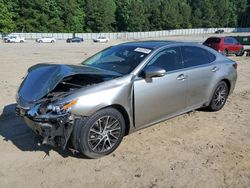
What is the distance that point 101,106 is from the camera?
3.75 metres

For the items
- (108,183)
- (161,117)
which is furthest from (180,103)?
(108,183)

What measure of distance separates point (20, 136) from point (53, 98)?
1.41 m

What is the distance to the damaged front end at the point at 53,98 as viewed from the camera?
3.54 m

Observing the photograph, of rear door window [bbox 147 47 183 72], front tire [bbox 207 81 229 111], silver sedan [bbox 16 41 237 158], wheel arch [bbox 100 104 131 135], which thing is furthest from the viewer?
front tire [bbox 207 81 229 111]

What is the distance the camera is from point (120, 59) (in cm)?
480

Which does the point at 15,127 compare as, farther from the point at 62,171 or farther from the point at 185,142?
the point at 185,142

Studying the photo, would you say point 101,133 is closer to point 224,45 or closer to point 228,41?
point 224,45

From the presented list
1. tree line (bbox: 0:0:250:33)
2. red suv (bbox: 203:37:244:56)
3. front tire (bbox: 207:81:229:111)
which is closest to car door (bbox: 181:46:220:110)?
front tire (bbox: 207:81:229:111)

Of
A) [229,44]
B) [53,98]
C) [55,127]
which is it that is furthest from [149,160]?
[229,44]

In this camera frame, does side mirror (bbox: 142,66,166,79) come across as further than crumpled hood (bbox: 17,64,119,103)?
Yes

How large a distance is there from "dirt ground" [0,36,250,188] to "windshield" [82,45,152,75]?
1174 millimetres

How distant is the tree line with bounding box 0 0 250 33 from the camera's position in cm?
6956

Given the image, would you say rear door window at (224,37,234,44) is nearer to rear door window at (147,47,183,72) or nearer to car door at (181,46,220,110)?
car door at (181,46,220,110)

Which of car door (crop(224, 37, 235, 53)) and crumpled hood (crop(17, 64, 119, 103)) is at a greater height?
crumpled hood (crop(17, 64, 119, 103))
